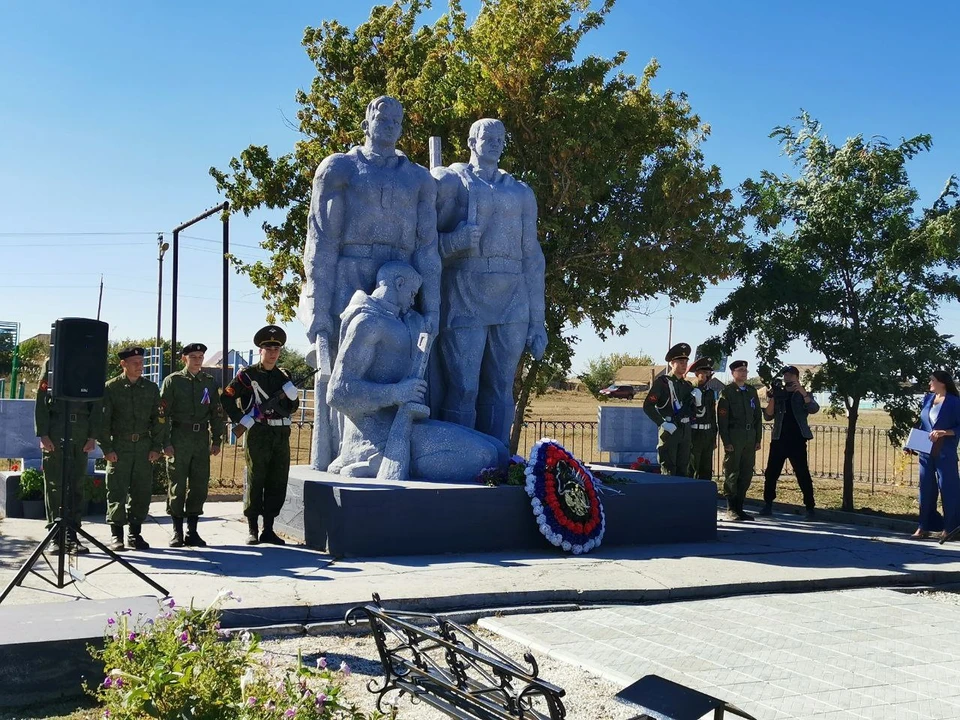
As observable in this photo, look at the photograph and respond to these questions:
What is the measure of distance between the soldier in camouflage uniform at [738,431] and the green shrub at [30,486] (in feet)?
23.1

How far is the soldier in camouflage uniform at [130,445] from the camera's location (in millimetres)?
8125

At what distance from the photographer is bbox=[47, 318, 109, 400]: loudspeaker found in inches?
245

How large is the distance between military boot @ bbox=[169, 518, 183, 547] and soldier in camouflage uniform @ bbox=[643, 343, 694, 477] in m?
4.85

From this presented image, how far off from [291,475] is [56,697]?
453cm

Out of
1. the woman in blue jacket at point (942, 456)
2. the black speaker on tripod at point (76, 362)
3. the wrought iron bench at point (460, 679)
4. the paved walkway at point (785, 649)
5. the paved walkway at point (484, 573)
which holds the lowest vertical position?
the paved walkway at point (785, 649)

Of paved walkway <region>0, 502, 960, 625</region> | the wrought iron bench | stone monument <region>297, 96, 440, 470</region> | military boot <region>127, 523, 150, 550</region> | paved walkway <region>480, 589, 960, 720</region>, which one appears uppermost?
stone monument <region>297, 96, 440, 470</region>

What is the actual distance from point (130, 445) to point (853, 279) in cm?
824

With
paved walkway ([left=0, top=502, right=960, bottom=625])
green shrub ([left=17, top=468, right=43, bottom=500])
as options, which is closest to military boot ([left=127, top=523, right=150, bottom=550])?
paved walkway ([left=0, top=502, right=960, bottom=625])

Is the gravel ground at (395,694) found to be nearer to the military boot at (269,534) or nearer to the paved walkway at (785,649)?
the paved walkway at (785,649)

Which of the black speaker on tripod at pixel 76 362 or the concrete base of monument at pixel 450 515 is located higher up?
the black speaker on tripod at pixel 76 362

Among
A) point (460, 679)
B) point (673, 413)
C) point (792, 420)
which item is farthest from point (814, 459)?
point (460, 679)

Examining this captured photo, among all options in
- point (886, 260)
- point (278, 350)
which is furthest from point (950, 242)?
point (278, 350)

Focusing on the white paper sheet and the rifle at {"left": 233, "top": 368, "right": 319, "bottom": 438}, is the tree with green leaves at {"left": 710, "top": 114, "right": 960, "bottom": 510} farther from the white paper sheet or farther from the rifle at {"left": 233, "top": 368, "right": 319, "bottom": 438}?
the rifle at {"left": 233, "top": 368, "right": 319, "bottom": 438}

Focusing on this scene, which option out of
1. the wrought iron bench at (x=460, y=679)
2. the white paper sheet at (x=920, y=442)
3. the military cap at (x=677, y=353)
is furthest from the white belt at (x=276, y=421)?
the white paper sheet at (x=920, y=442)
